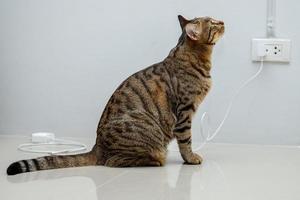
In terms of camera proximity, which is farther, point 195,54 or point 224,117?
point 224,117

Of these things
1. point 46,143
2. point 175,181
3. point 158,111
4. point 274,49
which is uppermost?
point 274,49

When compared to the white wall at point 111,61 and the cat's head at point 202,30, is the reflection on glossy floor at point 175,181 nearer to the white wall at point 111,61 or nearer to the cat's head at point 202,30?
the white wall at point 111,61

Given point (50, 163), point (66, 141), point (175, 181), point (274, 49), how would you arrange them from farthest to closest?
point (66, 141) → point (274, 49) → point (50, 163) → point (175, 181)

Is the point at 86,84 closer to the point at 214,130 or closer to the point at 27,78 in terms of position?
the point at 27,78

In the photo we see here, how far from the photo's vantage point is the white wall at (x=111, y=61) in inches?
82.8

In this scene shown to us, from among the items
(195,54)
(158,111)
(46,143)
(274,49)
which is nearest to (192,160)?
(158,111)

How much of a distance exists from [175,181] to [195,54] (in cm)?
46

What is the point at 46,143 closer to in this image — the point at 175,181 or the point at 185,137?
the point at 185,137

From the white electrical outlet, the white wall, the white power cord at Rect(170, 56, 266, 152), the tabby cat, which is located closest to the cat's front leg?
the tabby cat

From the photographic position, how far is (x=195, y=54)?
1767mm

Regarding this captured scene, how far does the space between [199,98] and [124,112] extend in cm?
25

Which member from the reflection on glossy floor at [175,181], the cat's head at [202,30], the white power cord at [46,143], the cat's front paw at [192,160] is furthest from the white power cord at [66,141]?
the cat's head at [202,30]

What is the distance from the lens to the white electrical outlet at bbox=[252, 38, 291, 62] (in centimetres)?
207

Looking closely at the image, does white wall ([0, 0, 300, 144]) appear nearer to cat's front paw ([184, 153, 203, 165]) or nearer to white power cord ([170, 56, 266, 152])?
white power cord ([170, 56, 266, 152])
